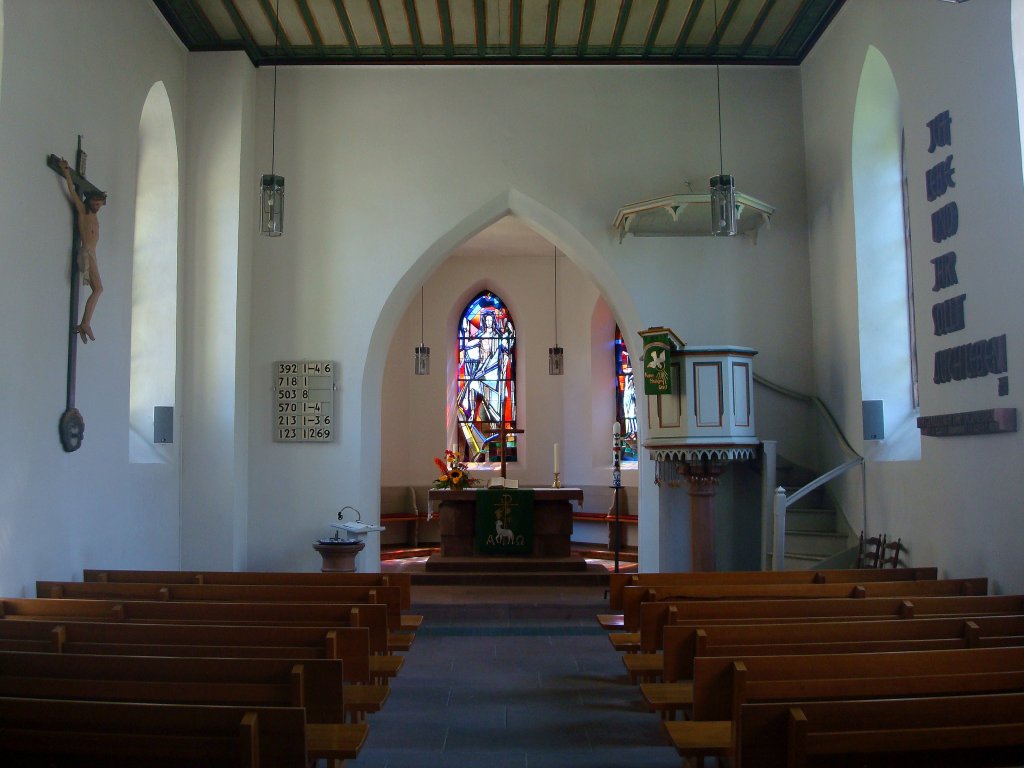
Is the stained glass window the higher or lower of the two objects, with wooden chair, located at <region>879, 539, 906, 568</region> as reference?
higher

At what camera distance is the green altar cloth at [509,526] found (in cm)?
967

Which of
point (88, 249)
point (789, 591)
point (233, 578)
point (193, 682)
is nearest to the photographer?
point (193, 682)

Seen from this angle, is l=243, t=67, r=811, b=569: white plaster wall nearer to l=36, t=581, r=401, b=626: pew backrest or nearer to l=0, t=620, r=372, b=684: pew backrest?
l=36, t=581, r=401, b=626: pew backrest

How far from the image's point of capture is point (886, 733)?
220 centimetres

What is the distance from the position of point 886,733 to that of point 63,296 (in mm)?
4859

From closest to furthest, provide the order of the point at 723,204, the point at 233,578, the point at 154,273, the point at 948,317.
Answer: the point at 233,578
the point at 948,317
the point at 723,204
the point at 154,273

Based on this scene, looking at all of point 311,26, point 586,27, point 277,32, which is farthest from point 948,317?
point 277,32

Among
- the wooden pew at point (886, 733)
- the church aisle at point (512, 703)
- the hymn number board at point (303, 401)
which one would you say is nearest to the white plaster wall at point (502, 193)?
the hymn number board at point (303, 401)

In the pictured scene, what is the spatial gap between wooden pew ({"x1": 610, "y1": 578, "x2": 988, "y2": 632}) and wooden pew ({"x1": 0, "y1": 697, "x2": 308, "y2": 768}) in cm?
232

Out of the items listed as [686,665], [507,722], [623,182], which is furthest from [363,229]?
[686,665]

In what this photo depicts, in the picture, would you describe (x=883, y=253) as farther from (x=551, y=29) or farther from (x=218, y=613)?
(x=218, y=613)

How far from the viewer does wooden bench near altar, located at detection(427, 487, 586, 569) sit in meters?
9.70

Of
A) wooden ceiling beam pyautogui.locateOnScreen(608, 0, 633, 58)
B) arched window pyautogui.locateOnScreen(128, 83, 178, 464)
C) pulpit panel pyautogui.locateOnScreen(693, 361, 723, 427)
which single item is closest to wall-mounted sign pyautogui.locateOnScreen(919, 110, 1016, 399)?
pulpit panel pyautogui.locateOnScreen(693, 361, 723, 427)

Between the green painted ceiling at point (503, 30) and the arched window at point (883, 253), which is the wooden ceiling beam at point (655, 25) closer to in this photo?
the green painted ceiling at point (503, 30)
